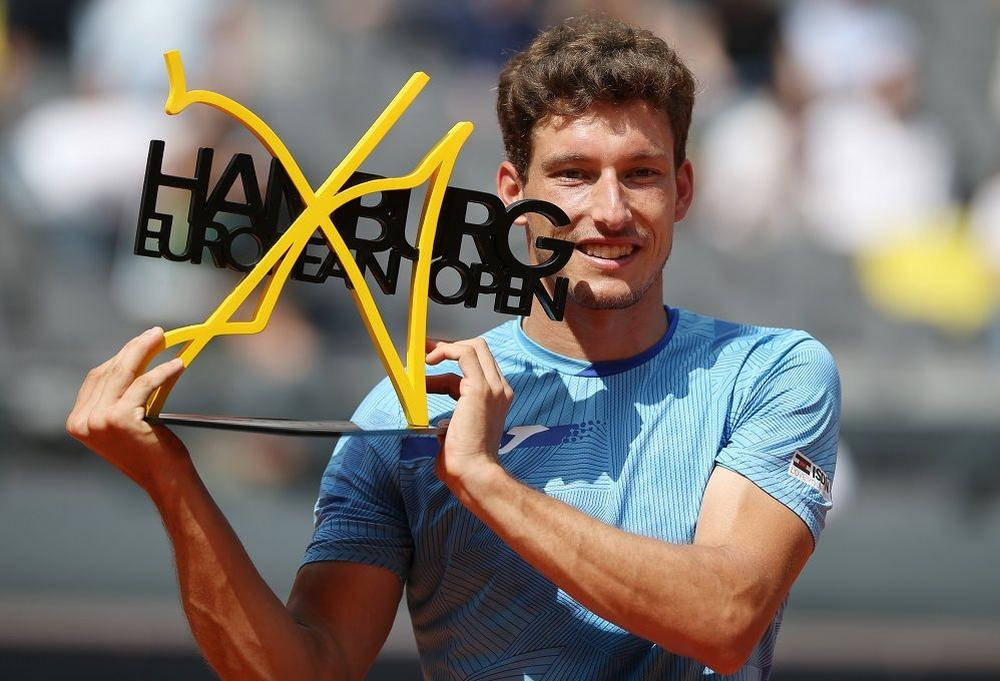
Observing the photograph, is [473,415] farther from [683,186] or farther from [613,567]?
[683,186]

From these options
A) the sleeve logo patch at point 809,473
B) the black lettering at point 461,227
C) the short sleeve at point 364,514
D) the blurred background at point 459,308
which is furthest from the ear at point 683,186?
the blurred background at point 459,308

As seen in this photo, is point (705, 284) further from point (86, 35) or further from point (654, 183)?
point (654, 183)

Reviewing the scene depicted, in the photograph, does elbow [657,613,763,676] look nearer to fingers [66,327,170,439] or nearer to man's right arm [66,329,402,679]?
man's right arm [66,329,402,679]

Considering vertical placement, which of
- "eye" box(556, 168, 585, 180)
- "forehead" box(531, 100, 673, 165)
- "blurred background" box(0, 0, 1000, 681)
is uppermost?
"forehead" box(531, 100, 673, 165)

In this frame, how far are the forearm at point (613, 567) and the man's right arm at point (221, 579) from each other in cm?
37

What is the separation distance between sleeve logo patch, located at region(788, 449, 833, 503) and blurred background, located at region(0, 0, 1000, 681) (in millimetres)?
3736

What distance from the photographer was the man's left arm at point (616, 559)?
6.80 feet

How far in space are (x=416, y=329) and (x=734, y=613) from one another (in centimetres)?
64

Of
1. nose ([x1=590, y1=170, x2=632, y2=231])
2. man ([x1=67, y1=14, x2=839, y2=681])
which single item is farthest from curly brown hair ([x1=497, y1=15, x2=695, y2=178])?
nose ([x1=590, y1=170, x2=632, y2=231])

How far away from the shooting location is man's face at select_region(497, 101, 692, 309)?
7.77 feet

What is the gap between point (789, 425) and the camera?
2.33 metres

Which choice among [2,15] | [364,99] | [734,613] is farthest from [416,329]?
[2,15]

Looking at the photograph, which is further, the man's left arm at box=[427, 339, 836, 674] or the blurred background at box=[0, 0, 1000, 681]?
the blurred background at box=[0, 0, 1000, 681]

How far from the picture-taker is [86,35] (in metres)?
8.10
